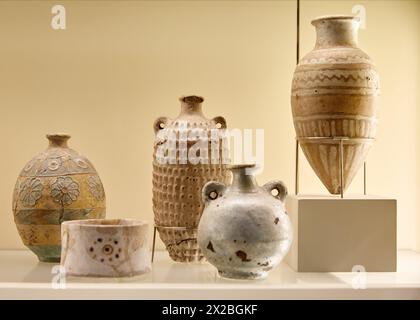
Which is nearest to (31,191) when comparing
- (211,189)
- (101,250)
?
(101,250)

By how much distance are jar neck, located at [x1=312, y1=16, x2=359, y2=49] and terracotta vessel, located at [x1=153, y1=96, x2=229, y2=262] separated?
0.87 ft

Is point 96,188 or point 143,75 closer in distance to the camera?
point 96,188

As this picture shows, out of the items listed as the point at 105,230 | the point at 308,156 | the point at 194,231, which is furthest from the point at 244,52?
the point at 105,230

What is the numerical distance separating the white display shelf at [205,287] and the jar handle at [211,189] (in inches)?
5.4

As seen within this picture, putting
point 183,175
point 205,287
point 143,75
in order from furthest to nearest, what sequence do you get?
point 143,75, point 183,175, point 205,287

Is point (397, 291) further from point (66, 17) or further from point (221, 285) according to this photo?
point (66, 17)

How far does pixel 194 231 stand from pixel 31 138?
1.57ft

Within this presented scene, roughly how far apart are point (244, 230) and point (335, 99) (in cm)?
33

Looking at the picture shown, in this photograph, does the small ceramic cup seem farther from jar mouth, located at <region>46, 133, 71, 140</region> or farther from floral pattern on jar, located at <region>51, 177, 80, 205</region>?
jar mouth, located at <region>46, 133, 71, 140</region>

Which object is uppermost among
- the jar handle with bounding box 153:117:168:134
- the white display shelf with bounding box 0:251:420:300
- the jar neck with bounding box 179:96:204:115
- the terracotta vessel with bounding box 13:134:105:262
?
the jar neck with bounding box 179:96:204:115

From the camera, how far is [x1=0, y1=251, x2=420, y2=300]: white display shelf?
1.21 meters

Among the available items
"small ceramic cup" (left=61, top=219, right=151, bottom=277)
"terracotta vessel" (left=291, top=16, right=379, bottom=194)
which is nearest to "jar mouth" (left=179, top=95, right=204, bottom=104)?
"terracotta vessel" (left=291, top=16, right=379, bottom=194)

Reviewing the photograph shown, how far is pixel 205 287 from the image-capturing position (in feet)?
4.03

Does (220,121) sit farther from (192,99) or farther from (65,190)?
(65,190)
